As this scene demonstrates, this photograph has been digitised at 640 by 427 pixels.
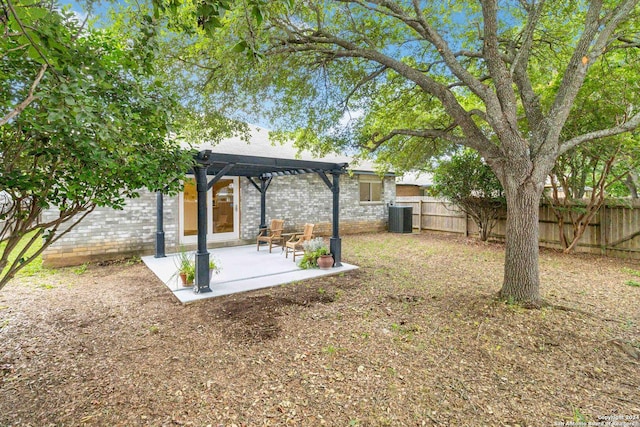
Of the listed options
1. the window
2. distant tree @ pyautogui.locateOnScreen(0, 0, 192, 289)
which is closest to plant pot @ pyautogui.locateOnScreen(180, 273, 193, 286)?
distant tree @ pyautogui.locateOnScreen(0, 0, 192, 289)

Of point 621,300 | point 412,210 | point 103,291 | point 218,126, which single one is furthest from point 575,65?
point 412,210

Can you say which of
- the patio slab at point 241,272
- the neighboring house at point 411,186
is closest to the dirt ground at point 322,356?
the patio slab at point 241,272

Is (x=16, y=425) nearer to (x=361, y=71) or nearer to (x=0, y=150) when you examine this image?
(x=0, y=150)

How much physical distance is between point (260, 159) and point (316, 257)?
2699mm

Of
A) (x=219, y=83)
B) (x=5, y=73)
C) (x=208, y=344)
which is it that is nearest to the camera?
(x=5, y=73)

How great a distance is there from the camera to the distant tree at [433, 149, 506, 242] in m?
10.1

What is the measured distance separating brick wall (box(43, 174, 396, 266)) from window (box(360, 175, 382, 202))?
0.91 feet

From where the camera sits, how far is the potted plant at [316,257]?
6.93 m

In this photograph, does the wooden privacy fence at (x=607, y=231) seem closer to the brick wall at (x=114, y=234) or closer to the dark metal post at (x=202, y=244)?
the dark metal post at (x=202, y=244)

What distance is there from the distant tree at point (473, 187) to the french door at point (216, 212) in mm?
7550

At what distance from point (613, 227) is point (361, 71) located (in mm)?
7954

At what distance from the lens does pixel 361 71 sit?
678 cm

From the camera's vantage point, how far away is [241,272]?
667cm

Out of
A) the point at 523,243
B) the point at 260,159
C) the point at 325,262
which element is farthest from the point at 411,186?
the point at 523,243
